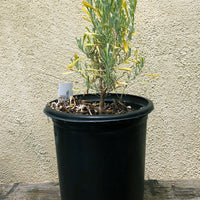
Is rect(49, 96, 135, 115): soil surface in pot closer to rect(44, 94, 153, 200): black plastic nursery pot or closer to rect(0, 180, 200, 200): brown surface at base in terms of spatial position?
rect(44, 94, 153, 200): black plastic nursery pot

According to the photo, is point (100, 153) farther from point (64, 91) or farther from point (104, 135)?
point (64, 91)

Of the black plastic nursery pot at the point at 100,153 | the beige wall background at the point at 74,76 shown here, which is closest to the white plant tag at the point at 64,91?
the black plastic nursery pot at the point at 100,153

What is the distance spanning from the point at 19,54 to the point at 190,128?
147 centimetres

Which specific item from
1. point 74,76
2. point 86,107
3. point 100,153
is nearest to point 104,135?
point 100,153

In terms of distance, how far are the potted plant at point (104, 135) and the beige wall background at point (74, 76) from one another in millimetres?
577

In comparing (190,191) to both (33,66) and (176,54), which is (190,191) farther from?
(33,66)

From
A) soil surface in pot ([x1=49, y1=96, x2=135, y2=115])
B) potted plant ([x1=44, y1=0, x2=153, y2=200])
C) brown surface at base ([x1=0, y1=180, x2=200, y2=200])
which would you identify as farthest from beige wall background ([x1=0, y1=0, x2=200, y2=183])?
potted plant ([x1=44, y1=0, x2=153, y2=200])

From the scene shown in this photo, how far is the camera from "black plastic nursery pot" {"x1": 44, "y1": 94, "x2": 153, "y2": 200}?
105 cm

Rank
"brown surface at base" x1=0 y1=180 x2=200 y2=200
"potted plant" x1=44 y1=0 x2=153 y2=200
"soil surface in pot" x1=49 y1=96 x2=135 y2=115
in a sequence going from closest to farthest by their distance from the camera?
"potted plant" x1=44 y1=0 x2=153 y2=200 < "soil surface in pot" x1=49 y1=96 x2=135 y2=115 < "brown surface at base" x1=0 y1=180 x2=200 y2=200

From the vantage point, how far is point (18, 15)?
168cm

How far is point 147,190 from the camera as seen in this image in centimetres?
169

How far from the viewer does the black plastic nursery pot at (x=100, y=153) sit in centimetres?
105

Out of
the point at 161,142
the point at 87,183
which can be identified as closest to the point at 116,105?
the point at 87,183

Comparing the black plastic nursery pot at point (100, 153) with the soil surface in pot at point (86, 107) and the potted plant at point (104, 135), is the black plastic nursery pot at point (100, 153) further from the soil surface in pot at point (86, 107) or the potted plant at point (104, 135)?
the soil surface in pot at point (86, 107)
